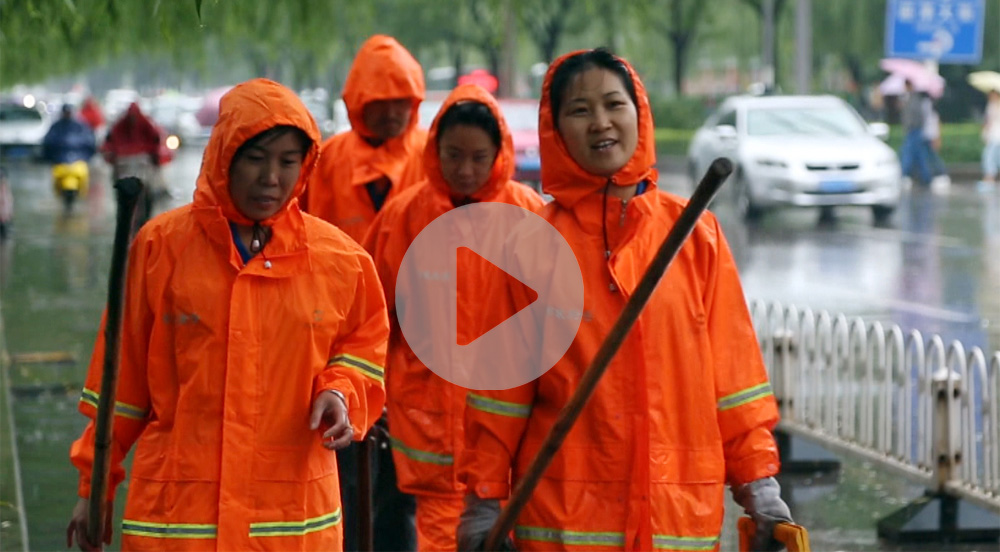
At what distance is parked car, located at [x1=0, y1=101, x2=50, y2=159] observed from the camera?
1649 inches

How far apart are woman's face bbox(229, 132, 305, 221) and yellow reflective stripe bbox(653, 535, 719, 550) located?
1066 mm

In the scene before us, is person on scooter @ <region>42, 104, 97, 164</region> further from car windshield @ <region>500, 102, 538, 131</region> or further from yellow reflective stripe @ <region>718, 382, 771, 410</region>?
yellow reflective stripe @ <region>718, 382, 771, 410</region>

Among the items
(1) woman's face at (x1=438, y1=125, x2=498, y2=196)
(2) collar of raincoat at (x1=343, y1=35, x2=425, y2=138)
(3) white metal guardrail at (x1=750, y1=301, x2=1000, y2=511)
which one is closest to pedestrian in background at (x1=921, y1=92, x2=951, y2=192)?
(3) white metal guardrail at (x1=750, y1=301, x2=1000, y2=511)

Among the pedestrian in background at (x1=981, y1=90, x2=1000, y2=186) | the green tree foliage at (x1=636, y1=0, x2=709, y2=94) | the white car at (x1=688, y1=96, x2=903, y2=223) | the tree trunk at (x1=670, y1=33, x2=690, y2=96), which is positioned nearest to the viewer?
the white car at (x1=688, y1=96, x2=903, y2=223)

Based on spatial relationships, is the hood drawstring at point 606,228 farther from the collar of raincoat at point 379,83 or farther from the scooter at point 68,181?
the scooter at point 68,181

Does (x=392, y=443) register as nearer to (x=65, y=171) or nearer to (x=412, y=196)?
(x=412, y=196)

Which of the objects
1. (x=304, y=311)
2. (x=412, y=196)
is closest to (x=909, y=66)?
(x=412, y=196)

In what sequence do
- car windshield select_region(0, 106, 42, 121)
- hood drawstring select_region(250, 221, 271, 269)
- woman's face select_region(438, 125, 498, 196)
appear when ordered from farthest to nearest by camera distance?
car windshield select_region(0, 106, 42, 121) < woman's face select_region(438, 125, 498, 196) < hood drawstring select_region(250, 221, 271, 269)

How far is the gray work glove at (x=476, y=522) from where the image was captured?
3469mm

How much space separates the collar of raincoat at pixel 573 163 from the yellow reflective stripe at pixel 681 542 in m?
0.71

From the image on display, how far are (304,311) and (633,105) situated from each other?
819 millimetres

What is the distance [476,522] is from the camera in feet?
11.4

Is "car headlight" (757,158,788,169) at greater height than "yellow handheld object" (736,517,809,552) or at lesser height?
lesser

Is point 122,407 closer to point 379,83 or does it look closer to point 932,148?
point 379,83
